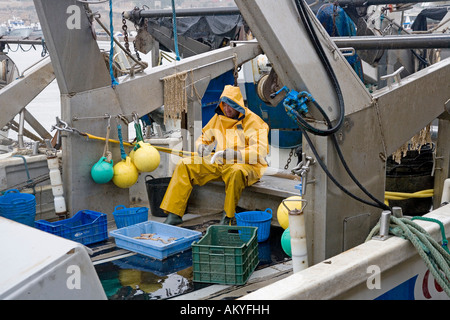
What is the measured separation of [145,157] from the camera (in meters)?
5.73

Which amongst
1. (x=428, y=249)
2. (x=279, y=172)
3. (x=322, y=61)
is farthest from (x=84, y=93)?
(x=428, y=249)

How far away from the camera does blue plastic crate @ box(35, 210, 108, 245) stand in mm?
4957

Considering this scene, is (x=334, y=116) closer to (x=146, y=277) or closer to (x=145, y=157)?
(x=146, y=277)

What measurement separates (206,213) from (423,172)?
2474 millimetres

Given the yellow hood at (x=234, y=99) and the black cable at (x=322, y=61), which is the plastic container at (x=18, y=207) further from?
the black cable at (x=322, y=61)

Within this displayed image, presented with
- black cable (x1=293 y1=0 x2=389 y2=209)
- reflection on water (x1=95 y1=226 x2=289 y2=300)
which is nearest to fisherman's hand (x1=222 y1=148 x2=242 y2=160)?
reflection on water (x1=95 y1=226 x2=289 y2=300)

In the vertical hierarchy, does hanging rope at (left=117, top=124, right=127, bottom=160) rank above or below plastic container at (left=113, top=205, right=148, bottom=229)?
above

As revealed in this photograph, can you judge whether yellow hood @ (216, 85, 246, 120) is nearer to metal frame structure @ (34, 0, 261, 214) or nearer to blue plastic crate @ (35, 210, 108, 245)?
metal frame structure @ (34, 0, 261, 214)

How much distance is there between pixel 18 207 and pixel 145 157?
53.8 inches

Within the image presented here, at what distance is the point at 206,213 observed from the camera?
6.33 m

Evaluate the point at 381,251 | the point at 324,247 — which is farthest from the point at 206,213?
the point at 381,251

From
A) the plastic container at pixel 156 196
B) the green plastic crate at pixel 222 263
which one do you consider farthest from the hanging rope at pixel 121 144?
the green plastic crate at pixel 222 263

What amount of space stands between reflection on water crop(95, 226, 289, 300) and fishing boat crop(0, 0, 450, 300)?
Answer: 2 centimetres
